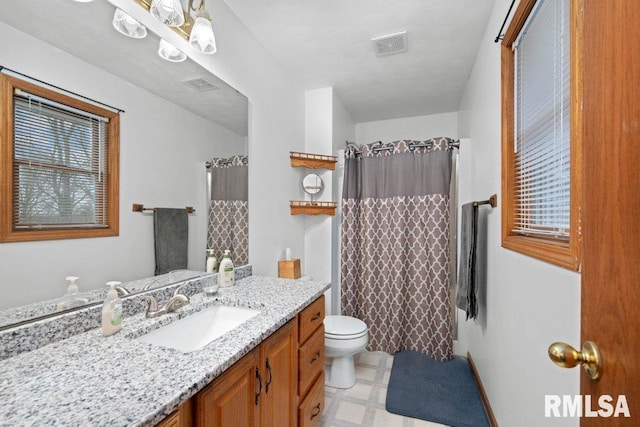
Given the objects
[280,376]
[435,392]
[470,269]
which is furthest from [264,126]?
[435,392]

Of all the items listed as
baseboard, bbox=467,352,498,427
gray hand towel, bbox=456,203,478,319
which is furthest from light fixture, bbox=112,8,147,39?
baseboard, bbox=467,352,498,427

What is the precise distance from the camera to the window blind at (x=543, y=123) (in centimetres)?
97

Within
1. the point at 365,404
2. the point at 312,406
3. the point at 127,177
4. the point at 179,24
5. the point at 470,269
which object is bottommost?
the point at 365,404

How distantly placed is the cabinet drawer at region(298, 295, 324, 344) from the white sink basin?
24 centimetres

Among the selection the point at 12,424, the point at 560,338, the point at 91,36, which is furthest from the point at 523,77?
the point at 12,424

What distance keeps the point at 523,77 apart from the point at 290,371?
175 centimetres

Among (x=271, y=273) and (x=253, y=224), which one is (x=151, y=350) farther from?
(x=271, y=273)

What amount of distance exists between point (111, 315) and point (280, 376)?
68 centimetres

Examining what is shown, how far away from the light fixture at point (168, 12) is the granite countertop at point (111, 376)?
1275 millimetres

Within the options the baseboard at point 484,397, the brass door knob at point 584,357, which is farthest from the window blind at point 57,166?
the baseboard at point 484,397

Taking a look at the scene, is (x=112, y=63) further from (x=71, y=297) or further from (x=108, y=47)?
(x=71, y=297)

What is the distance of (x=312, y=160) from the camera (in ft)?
7.97

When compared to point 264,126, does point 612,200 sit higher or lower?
lower

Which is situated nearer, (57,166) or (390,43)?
(57,166)
